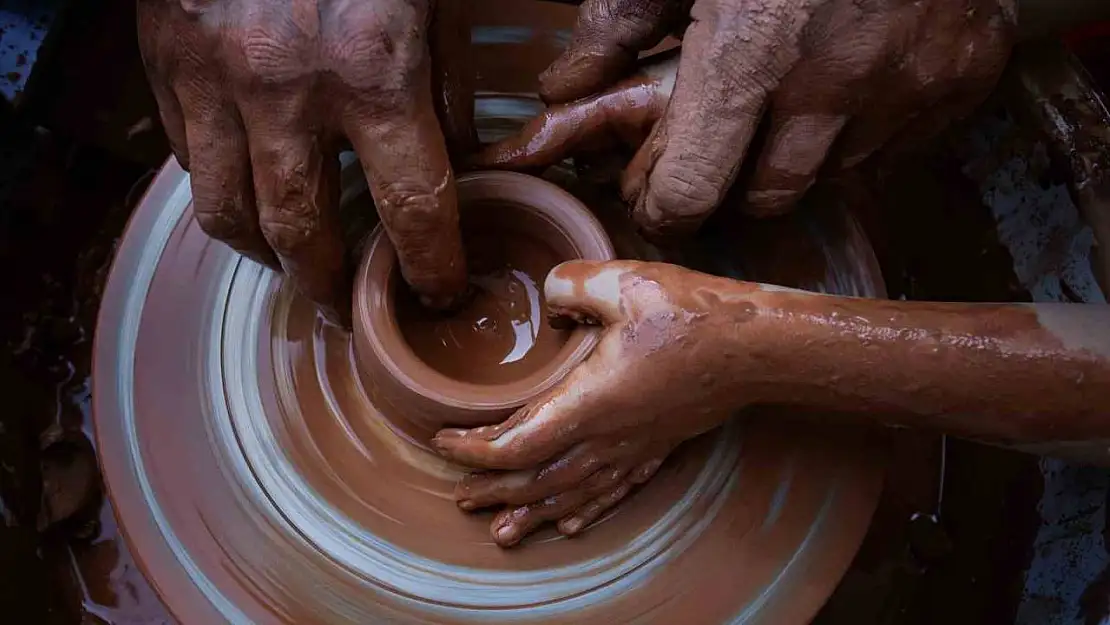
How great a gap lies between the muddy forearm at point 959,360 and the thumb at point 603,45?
20.7 inches

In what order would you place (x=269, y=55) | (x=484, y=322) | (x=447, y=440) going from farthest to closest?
(x=484, y=322) < (x=447, y=440) < (x=269, y=55)

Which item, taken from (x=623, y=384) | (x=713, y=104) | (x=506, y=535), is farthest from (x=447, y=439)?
(x=713, y=104)

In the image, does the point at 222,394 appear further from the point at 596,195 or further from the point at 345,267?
the point at 596,195

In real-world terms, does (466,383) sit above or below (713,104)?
below

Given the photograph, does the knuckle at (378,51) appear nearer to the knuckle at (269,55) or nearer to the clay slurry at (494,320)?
the knuckle at (269,55)

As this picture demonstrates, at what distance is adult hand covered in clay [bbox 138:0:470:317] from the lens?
1243 mm

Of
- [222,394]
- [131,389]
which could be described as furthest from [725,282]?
[131,389]

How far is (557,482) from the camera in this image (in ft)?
4.91

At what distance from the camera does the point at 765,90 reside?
1.39 m

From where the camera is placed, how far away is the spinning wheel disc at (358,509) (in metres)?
1.58

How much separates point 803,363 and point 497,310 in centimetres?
65

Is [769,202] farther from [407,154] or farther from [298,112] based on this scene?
[298,112]

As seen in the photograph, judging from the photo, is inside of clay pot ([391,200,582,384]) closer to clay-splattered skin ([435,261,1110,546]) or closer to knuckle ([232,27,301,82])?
clay-splattered skin ([435,261,1110,546])

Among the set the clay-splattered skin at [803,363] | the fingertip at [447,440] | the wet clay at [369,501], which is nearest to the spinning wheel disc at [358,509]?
the wet clay at [369,501]
